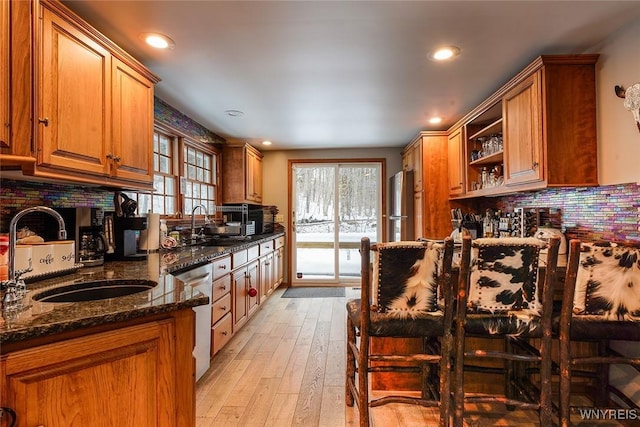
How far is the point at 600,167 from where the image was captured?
6.47ft

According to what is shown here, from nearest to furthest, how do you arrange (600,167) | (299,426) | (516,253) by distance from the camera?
(516,253)
(299,426)
(600,167)

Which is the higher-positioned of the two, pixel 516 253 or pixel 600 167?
pixel 600 167

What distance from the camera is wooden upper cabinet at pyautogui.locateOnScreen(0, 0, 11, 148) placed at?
1.25 meters

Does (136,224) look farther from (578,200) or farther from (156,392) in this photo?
(578,200)

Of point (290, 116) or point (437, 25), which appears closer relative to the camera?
point (437, 25)

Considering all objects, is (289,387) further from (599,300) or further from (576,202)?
(576,202)

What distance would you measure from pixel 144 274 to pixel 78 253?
530 mm

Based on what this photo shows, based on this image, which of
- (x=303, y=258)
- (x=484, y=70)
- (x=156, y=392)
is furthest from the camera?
(x=303, y=258)

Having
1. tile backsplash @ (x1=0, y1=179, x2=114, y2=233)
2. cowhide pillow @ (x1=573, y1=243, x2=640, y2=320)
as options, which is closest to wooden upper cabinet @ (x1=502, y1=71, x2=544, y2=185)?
cowhide pillow @ (x1=573, y1=243, x2=640, y2=320)

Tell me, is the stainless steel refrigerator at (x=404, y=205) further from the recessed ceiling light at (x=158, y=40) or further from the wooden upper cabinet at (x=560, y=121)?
the recessed ceiling light at (x=158, y=40)

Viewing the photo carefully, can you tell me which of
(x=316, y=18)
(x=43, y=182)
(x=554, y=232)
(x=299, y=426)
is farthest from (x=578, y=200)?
(x=43, y=182)

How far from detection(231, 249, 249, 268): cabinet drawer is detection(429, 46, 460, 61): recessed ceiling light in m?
Result: 2.24

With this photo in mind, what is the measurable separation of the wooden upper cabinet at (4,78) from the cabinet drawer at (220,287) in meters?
1.56

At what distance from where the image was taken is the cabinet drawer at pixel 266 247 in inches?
154
